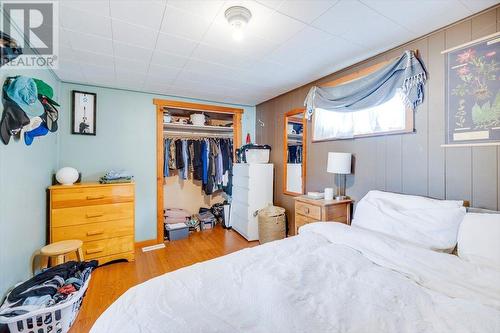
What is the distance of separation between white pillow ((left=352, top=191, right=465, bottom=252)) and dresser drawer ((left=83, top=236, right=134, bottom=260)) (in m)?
2.57

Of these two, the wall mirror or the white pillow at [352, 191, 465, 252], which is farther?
the wall mirror

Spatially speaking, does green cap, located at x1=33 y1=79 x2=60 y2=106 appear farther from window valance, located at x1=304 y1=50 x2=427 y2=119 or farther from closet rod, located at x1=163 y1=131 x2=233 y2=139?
window valance, located at x1=304 y1=50 x2=427 y2=119

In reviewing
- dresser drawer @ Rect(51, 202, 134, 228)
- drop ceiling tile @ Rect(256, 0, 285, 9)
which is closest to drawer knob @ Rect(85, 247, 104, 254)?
dresser drawer @ Rect(51, 202, 134, 228)

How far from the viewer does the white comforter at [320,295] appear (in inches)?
31.5

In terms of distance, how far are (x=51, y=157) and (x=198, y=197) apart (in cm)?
235

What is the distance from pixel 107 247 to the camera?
2.59 m

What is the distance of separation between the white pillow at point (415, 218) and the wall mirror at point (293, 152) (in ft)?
4.40

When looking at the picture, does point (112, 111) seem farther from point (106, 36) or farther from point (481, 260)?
point (481, 260)

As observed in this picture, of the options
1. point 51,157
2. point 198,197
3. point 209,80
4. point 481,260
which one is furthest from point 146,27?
point 198,197

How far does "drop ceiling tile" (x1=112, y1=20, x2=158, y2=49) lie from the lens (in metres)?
1.66

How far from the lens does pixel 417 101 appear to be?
6.03 feet

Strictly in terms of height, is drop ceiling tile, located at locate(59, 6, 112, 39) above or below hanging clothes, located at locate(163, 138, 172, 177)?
above

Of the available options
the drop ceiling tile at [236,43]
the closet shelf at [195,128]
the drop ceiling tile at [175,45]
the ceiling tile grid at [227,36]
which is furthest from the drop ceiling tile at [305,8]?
the closet shelf at [195,128]

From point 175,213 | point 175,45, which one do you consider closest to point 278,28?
point 175,45
